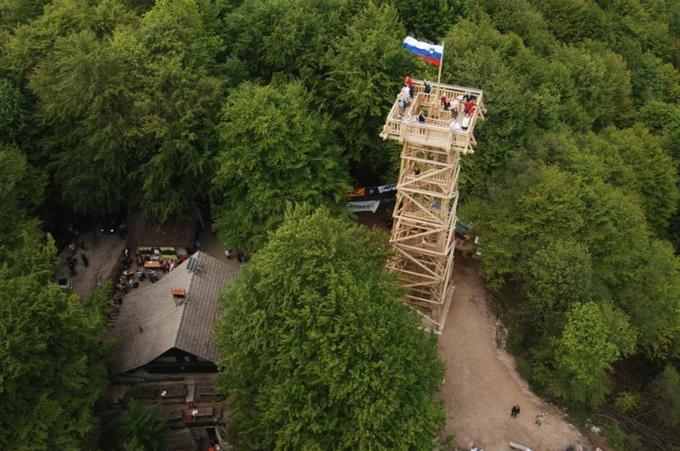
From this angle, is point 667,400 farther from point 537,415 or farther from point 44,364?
point 44,364

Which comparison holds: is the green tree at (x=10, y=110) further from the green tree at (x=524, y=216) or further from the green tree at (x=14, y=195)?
the green tree at (x=524, y=216)

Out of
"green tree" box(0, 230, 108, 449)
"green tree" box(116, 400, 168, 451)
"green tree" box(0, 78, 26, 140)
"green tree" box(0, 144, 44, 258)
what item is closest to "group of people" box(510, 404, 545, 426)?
"green tree" box(116, 400, 168, 451)

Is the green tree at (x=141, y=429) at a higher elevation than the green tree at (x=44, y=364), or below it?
below

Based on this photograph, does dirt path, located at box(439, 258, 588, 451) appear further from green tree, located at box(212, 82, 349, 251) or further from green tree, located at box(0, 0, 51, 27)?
green tree, located at box(0, 0, 51, 27)

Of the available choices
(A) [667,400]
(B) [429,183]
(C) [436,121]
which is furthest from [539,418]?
(C) [436,121]

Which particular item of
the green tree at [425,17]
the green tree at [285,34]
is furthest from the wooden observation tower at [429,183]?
the green tree at [425,17]

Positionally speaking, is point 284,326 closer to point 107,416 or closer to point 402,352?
point 402,352

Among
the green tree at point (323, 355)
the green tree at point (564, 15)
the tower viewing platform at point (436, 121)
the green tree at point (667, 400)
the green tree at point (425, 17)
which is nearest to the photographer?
the green tree at point (323, 355)
